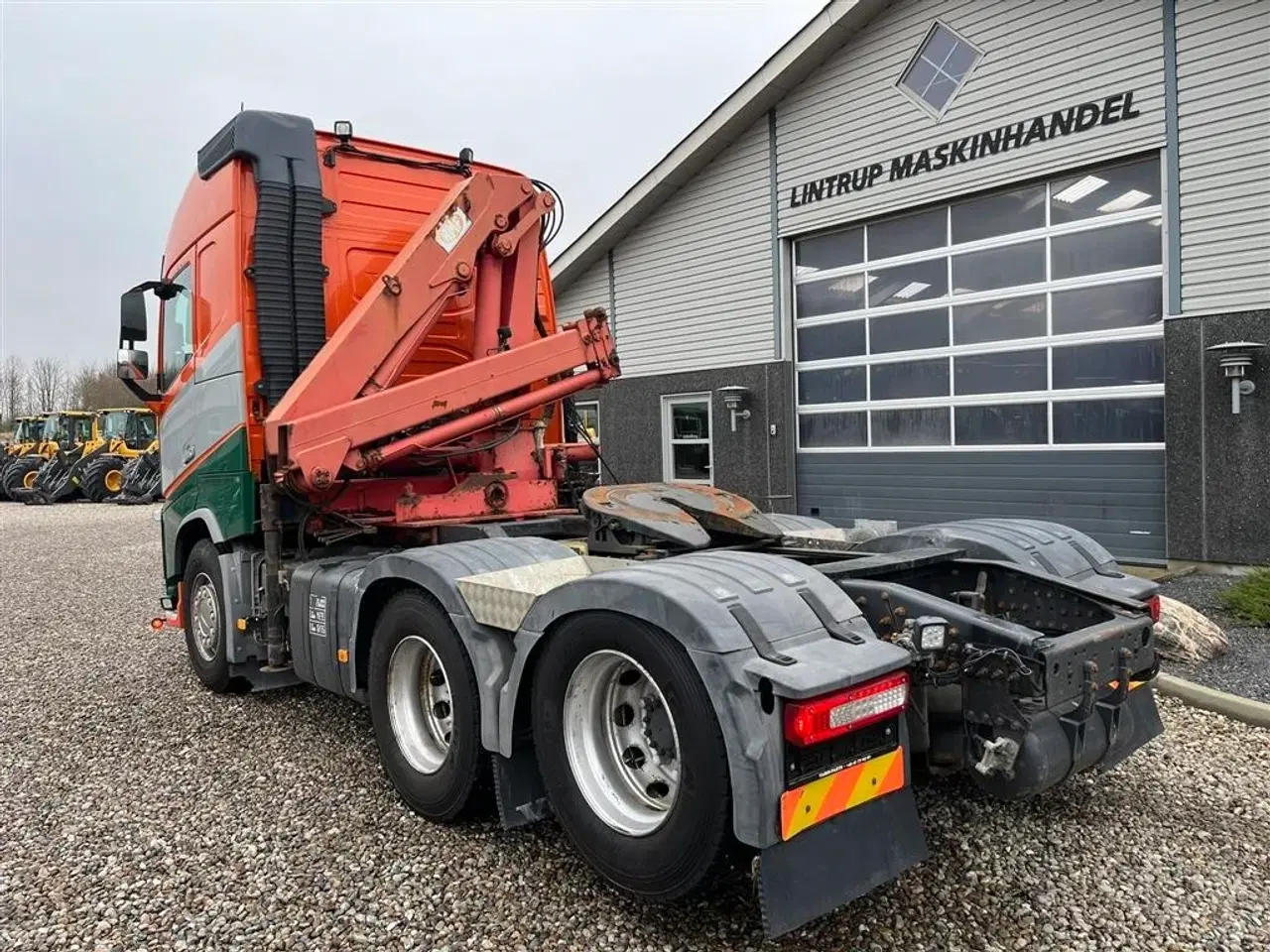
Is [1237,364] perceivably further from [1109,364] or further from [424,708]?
[424,708]

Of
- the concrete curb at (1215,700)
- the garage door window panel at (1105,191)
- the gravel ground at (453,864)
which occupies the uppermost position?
the garage door window panel at (1105,191)

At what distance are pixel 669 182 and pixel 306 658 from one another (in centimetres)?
1018

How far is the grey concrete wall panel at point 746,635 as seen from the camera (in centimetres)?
241

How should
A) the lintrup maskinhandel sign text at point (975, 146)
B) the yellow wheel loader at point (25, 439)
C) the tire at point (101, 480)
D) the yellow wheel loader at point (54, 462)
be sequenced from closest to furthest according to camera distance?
1. the lintrup maskinhandel sign text at point (975, 146)
2. the tire at point (101, 480)
3. the yellow wheel loader at point (54, 462)
4. the yellow wheel loader at point (25, 439)

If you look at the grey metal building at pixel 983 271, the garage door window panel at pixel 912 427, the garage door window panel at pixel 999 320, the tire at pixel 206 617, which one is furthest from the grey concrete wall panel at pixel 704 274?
the tire at pixel 206 617

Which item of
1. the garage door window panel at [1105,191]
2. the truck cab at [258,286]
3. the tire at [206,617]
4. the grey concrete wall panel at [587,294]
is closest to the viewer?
the truck cab at [258,286]

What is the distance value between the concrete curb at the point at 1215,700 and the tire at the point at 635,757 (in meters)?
3.04

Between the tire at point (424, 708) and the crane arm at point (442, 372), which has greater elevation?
the crane arm at point (442, 372)

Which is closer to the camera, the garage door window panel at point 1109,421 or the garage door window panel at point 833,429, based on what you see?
the garage door window panel at point 1109,421

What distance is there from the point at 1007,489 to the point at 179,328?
835cm

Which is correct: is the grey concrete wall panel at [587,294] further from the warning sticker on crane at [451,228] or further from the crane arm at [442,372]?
the warning sticker on crane at [451,228]

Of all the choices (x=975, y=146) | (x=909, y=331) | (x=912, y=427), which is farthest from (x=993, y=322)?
(x=975, y=146)

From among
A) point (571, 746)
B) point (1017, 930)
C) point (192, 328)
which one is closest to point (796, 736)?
point (571, 746)

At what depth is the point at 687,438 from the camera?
45.3ft
